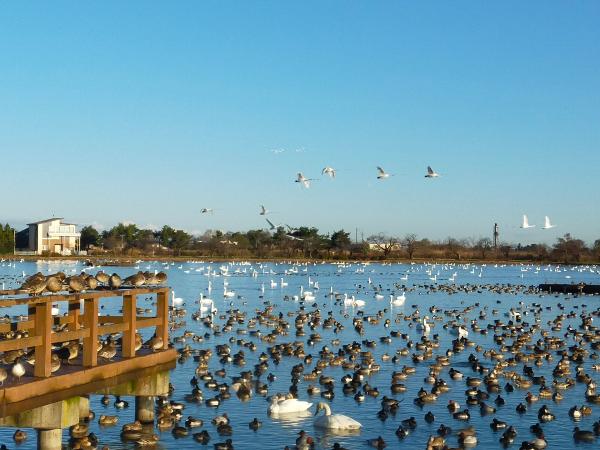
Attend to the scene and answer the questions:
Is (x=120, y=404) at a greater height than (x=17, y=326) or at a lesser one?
lesser

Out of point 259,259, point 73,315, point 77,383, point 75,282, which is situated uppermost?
point 259,259

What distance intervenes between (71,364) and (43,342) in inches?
76.5

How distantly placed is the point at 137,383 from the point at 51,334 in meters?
4.74

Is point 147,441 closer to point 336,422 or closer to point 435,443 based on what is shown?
point 336,422

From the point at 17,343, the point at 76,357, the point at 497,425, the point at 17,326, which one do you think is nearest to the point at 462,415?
the point at 497,425

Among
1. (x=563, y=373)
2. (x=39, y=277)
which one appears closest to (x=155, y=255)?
(x=563, y=373)

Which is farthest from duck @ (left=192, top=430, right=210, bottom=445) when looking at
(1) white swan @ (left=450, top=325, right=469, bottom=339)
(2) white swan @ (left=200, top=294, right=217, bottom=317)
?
(2) white swan @ (left=200, top=294, right=217, bottom=317)

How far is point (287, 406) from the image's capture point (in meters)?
23.4

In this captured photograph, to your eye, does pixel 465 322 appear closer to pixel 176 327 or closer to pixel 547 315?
pixel 547 315

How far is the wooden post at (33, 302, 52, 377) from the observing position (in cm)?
1498

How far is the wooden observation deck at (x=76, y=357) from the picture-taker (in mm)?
14594

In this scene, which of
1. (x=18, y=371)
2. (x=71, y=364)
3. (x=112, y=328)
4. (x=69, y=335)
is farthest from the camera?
(x=112, y=328)

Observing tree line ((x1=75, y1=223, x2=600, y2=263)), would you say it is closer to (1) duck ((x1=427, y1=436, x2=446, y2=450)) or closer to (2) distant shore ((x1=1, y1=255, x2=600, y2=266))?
(2) distant shore ((x1=1, y1=255, x2=600, y2=266))

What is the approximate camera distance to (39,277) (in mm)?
16578
